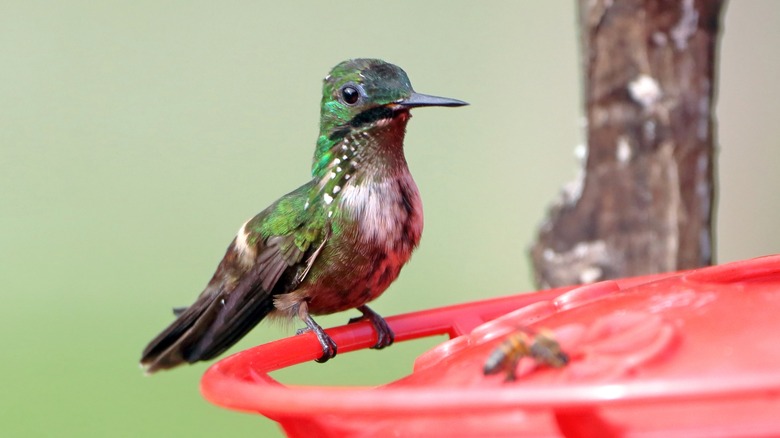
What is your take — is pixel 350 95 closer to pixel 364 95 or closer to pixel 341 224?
pixel 364 95

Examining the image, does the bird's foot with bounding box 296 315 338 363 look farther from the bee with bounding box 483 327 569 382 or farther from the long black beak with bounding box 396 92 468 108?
the bee with bounding box 483 327 569 382

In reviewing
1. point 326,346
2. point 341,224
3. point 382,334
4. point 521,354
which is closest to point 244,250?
point 341,224

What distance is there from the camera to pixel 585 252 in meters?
2.89

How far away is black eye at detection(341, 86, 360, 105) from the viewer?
2.38m

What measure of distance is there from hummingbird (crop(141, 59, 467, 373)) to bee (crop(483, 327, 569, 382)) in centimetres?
100

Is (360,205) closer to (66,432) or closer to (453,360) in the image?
(453,360)

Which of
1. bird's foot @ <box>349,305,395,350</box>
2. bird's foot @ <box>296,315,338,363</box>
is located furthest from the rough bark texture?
bird's foot @ <box>296,315,338,363</box>

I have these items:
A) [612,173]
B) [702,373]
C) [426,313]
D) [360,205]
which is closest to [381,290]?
[360,205]

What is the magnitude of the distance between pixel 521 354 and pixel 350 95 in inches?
48.8

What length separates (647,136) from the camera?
282 centimetres

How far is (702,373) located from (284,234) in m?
1.52

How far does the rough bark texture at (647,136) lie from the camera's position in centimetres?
277

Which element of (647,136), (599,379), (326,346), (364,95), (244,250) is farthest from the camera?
(647,136)

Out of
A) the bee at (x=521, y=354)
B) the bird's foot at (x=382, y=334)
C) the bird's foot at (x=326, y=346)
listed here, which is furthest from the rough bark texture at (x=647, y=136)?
the bee at (x=521, y=354)
